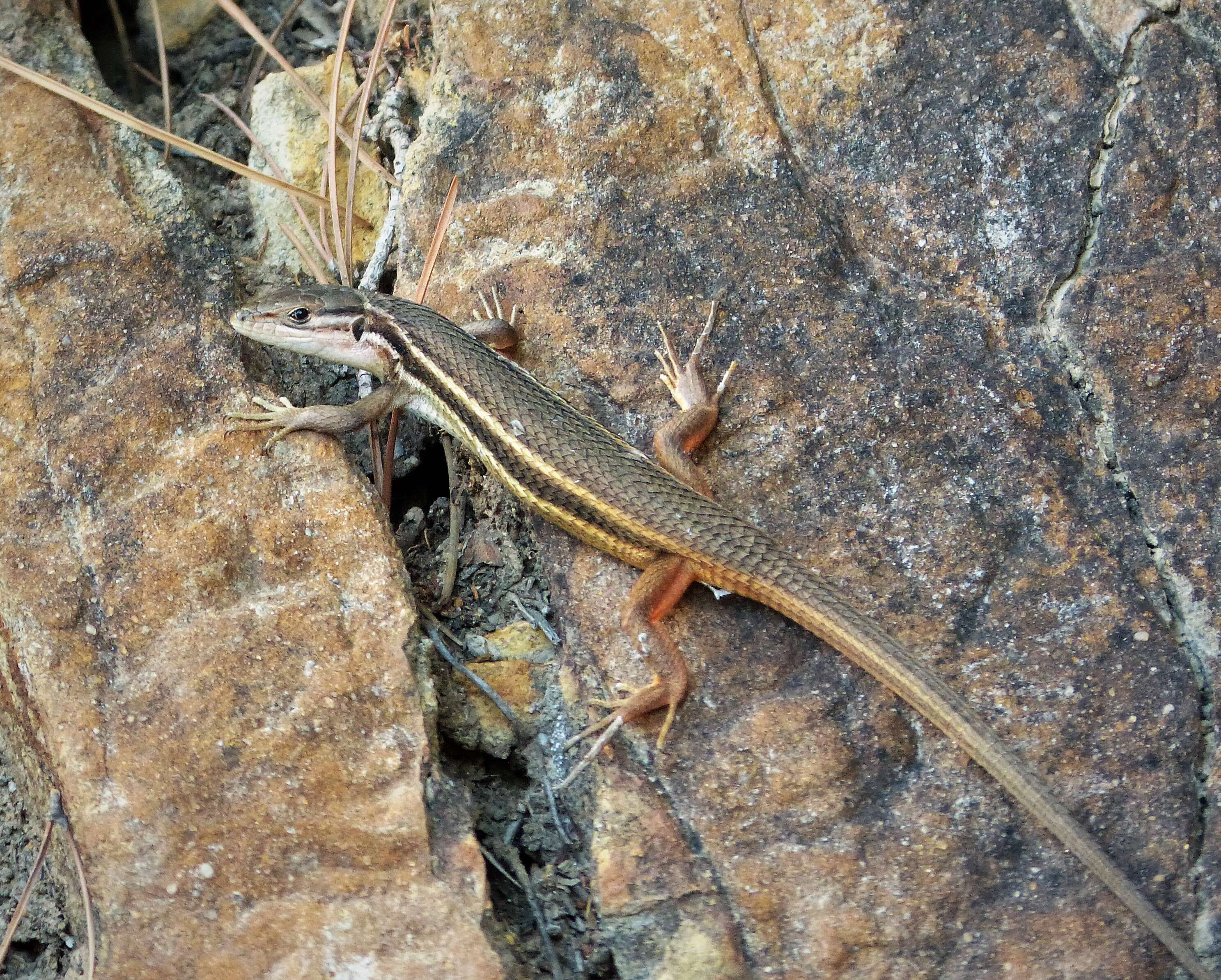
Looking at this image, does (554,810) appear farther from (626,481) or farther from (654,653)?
(626,481)

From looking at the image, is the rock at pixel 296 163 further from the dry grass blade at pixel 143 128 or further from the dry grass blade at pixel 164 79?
the dry grass blade at pixel 164 79

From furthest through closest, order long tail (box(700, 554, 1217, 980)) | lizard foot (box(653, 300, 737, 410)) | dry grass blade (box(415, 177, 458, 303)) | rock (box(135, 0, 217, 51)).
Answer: rock (box(135, 0, 217, 51)), dry grass blade (box(415, 177, 458, 303)), lizard foot (box(653, 300, 737, 410)), long tail (box(700, 554, 1217, 980))

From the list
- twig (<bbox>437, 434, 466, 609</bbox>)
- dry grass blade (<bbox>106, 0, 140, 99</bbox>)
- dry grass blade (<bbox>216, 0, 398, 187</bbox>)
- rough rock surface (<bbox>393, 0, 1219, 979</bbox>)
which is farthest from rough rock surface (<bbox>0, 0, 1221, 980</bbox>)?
dry grass blade (<bbox>106, 0, 140, 99</bbox>)

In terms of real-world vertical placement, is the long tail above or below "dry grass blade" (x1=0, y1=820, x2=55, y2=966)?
above

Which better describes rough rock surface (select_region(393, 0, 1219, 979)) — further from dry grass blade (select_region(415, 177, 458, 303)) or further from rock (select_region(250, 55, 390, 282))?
rock (select_region(250, 55, 390, 282))

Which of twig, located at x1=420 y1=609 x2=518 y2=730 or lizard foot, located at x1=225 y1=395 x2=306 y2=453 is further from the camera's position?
lizard foot, located at x1=225 y1=395 x2=306 y2=453

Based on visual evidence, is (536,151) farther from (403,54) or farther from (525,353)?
(403,54)
